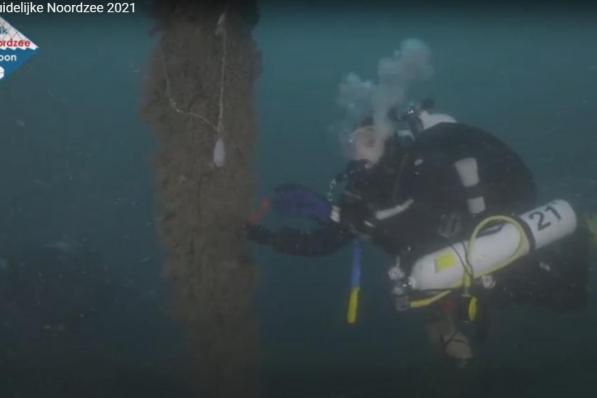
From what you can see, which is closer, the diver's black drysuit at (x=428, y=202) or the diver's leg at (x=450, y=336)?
the diver's black drysuit at (x=428, y=202)

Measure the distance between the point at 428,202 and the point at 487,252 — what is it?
2.09 ft

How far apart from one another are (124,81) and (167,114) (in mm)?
66253

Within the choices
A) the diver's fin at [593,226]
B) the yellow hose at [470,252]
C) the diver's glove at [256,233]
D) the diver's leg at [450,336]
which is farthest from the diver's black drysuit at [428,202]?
the diver's fin at [593,226]

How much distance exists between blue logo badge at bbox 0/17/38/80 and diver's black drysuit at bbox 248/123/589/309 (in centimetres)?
339

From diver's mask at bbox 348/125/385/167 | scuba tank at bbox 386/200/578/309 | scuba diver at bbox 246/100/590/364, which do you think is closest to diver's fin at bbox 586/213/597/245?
scuba diver at bbox 246/100/590/364

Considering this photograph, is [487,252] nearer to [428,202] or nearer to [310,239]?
[428,202]

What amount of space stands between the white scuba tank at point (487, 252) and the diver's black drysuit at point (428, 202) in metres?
0.18

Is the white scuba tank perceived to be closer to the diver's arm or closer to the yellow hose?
the yellow hose

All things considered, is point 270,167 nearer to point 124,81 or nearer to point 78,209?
point 78,209

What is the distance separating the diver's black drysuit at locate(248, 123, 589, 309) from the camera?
458 cm

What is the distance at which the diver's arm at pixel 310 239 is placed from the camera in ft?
15.6

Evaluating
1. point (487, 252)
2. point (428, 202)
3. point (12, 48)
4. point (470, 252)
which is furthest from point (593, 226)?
point (12, 48)

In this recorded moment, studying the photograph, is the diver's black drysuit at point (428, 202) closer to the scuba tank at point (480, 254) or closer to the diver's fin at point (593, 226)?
the scuba tank at point (480, 254)

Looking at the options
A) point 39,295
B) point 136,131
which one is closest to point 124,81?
point 136,131
